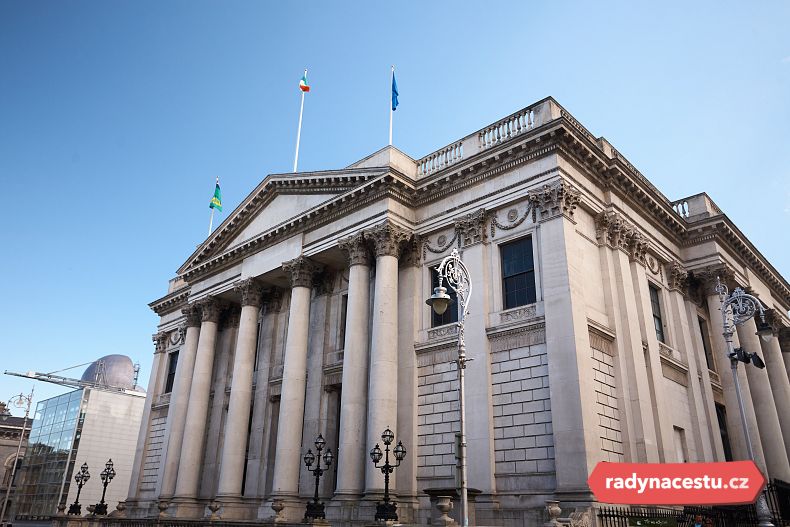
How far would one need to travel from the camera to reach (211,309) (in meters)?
36.4

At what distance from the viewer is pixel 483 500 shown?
2125cm

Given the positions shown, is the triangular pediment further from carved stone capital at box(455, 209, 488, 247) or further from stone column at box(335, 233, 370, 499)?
carved stone capital at box(455, 209, 488, 247)

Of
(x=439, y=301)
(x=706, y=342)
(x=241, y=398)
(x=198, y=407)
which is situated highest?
(x=706, y=342)

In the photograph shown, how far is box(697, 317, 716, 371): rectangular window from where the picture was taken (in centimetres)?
3105

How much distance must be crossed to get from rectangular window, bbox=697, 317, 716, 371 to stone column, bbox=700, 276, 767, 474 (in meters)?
0.29

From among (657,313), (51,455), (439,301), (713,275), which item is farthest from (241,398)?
(51,455)

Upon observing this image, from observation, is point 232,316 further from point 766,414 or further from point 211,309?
point 766,414

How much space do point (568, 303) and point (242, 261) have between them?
20045mm

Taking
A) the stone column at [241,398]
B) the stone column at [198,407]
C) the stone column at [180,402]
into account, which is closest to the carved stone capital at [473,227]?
the stone column at [241,398]

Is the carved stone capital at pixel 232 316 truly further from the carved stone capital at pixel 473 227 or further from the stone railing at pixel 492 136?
the carved stone capital at pixel 473 227

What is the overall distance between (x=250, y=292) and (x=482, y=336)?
48.0 ft

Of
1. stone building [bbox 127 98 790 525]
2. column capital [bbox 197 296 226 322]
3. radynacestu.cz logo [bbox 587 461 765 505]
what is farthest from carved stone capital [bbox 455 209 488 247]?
column capital [bbox 197 296 226 322]

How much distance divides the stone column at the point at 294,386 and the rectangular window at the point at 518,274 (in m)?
10.2

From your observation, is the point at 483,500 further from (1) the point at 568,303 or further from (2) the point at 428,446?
(1) the point at 568,303
